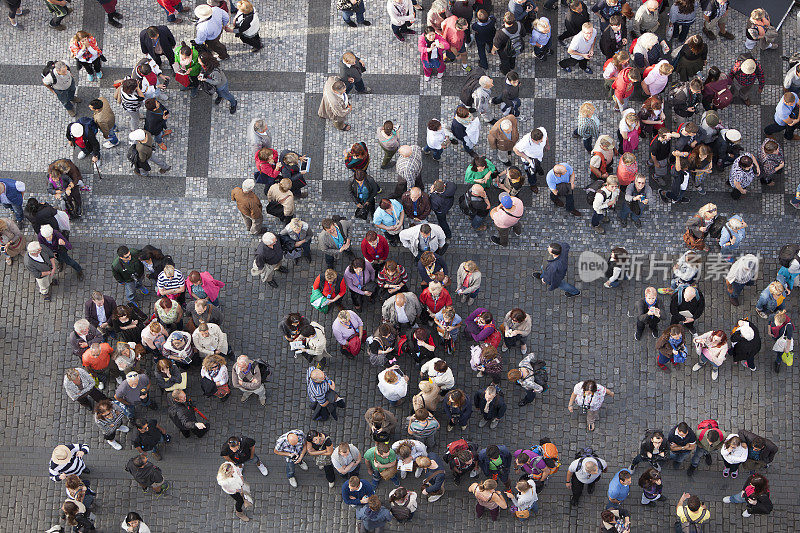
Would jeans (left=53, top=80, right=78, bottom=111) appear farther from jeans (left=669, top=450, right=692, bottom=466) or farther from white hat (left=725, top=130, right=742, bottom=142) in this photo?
jeans (left=669, top=450, right=692, bottom=466)

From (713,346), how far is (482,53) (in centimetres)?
723

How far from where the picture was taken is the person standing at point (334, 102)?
17.0 meters

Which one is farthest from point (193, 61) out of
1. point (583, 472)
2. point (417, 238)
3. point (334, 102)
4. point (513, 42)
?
point (583, 472)

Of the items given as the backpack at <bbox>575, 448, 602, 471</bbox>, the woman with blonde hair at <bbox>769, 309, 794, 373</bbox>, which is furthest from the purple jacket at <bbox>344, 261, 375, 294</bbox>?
the woman with blonde hair at <bbox>769, 309, 794, 373</bbox>

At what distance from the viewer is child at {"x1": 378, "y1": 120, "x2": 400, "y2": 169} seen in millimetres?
16688

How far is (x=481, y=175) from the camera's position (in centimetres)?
1666

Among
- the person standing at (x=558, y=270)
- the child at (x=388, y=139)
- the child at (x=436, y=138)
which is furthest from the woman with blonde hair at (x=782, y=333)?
the child at (x=388, y=139)

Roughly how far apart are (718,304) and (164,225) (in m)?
10.3

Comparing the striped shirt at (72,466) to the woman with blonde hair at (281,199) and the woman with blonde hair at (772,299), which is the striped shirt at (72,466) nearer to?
the woman with blonde hair at (281,199)

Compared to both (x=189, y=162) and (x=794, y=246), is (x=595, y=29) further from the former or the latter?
(x=189, y=162)

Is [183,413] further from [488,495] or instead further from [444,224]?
[444,224]

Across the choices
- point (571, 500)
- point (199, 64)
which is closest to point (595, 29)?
point (199, 64)

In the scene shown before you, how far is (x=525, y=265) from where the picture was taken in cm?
1711

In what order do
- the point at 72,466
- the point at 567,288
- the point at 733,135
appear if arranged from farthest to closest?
the point at 733,135 < the point at 567,288 < the point at 72,466
